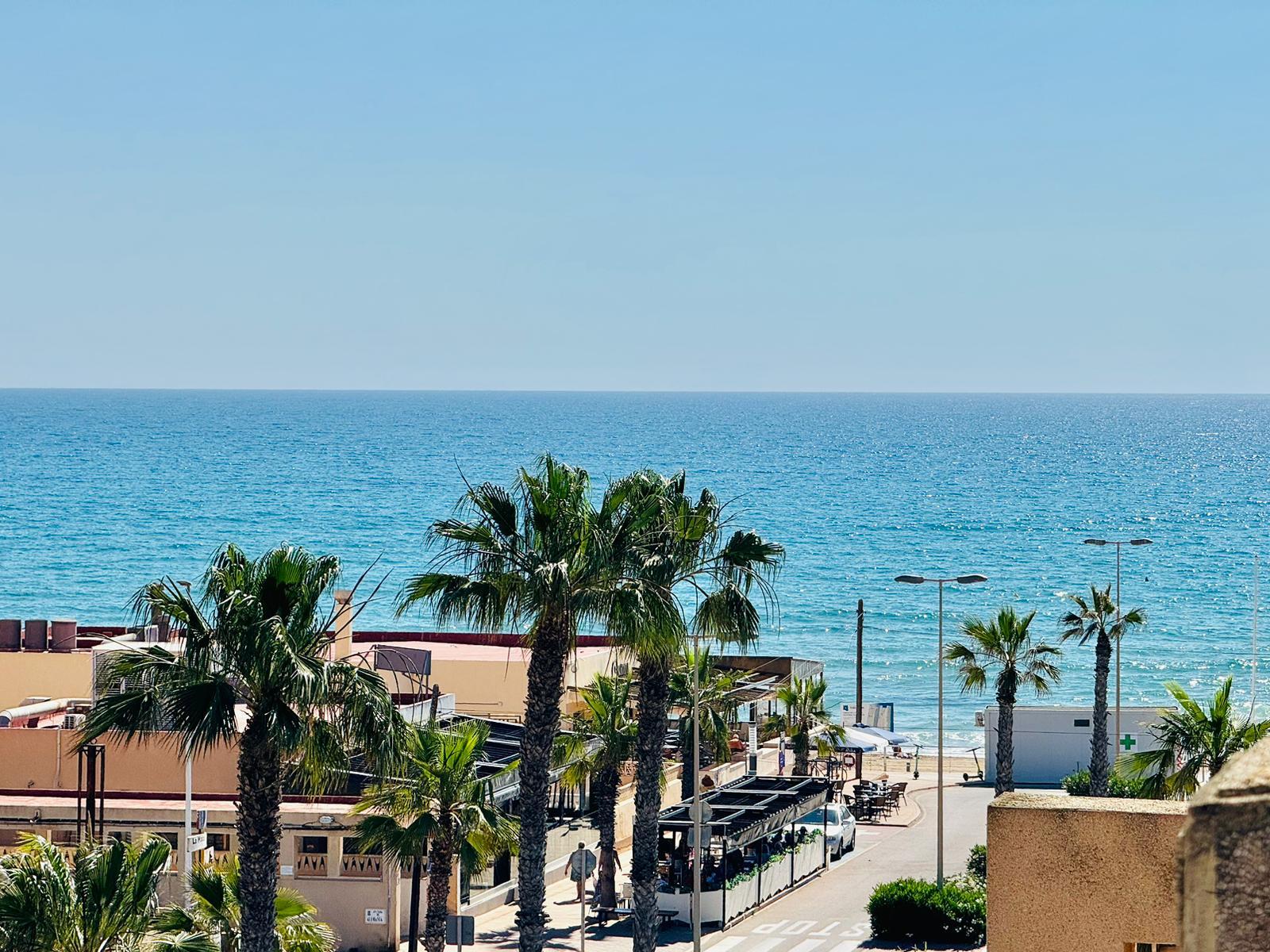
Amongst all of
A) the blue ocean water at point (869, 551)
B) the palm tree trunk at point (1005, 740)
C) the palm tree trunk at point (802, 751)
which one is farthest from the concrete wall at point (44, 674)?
the blue ocean water at point (869, 551)

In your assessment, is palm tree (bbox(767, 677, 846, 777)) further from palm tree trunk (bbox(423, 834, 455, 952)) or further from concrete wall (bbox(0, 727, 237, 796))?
palm tree trunk (bbox(423, 834, 455, 952))

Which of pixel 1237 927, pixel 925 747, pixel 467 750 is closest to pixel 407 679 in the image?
pixel 467 750

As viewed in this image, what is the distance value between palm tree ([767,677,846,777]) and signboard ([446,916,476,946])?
62.0ft

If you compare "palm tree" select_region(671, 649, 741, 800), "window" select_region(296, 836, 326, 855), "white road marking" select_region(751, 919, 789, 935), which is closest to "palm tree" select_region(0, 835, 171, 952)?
"window" select_region(296, 836, 326, 855)

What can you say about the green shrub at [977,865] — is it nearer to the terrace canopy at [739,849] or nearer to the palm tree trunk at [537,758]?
the terrace canopy at [739,849]

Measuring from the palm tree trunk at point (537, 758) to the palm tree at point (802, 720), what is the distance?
86.4 ft

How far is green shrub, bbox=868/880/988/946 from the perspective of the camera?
109ft

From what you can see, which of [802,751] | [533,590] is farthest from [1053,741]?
[533,590]

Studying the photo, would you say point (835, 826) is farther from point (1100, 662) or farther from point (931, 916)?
point (931, 916)

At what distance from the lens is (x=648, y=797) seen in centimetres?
2925

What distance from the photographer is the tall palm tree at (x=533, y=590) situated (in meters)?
24.7

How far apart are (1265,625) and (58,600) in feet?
264

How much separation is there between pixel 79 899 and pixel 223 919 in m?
3.62

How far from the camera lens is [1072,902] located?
1230 cm
